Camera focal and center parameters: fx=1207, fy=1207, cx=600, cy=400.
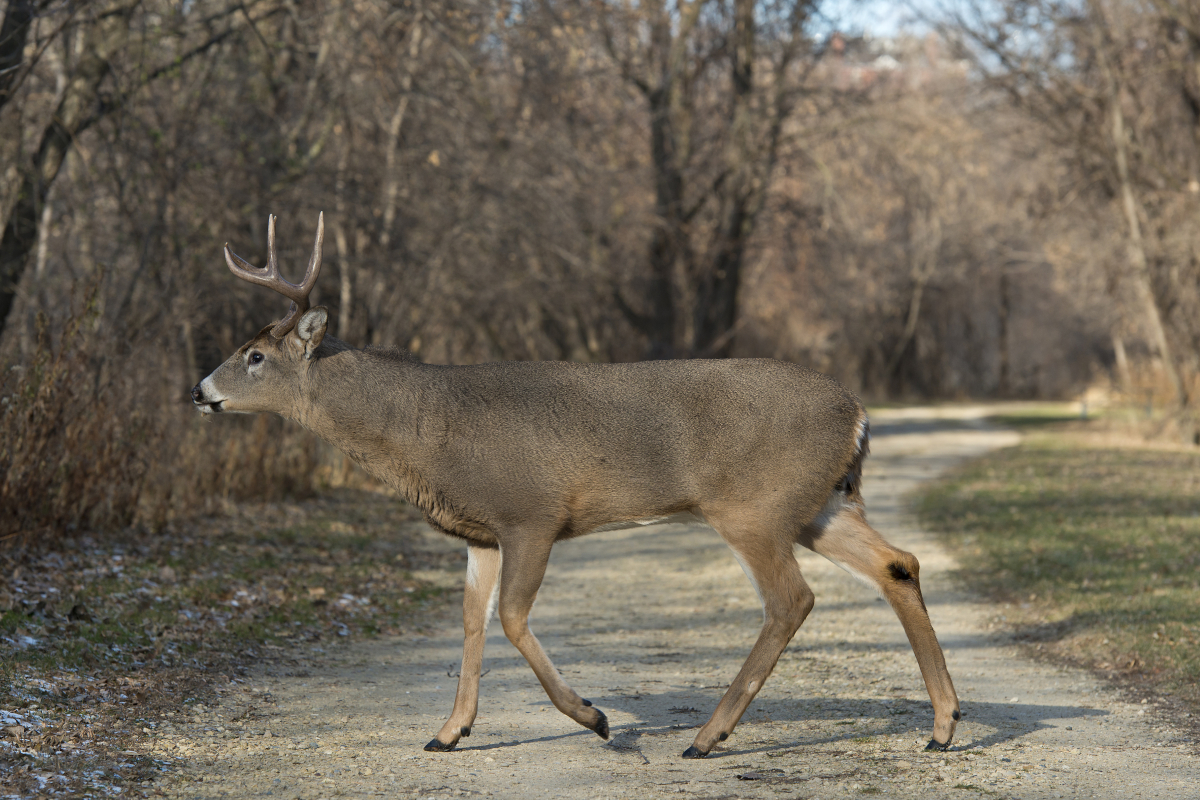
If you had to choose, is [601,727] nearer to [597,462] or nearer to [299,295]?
[597,462]

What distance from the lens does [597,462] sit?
235 inches

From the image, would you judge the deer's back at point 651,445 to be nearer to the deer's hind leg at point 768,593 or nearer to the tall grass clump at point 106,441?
the deer's hind leg at point 768,593

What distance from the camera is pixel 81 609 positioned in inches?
310

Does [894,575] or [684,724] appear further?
[684,724]

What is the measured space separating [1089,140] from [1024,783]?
23.2 metres

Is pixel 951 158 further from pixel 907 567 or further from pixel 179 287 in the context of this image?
A: pixel 907 567

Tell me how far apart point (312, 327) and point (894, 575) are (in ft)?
10.5

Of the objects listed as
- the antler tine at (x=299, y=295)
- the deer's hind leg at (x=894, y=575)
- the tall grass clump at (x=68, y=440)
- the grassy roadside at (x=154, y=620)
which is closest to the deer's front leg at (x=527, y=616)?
the deer's hind leg at (x=894, y=575)

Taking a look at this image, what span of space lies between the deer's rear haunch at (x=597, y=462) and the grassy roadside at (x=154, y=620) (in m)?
1.62

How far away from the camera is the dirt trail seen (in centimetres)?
528

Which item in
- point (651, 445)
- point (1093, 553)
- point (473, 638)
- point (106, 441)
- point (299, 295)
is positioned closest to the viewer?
point (651, 445)

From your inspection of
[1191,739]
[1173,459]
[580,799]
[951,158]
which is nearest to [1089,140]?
[951,158]

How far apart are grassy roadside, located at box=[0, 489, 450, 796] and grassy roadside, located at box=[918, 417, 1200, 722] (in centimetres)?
492

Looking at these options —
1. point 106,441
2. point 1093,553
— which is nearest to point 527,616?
point 106,441
